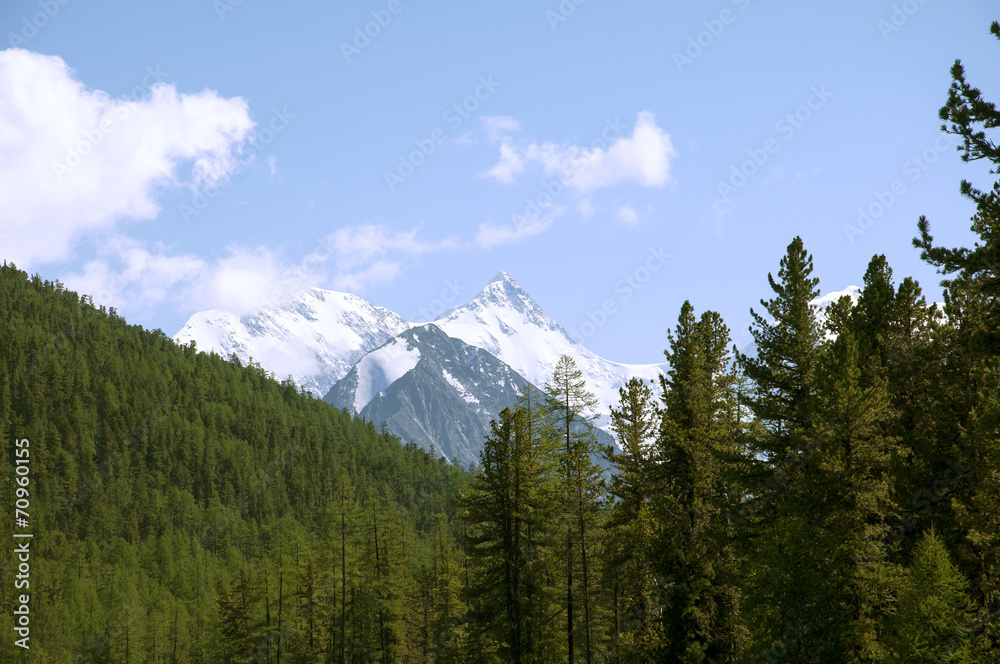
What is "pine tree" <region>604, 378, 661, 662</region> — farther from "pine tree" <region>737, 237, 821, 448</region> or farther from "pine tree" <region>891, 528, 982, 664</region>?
"pine tree" <region>891, 528, 982, 664</region>

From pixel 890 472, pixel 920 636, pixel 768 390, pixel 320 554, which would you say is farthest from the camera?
pixel 320 554

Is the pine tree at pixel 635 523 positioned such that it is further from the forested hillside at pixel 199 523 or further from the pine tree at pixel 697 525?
the forested hillside at pixel 199 523

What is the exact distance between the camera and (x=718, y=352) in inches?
1054

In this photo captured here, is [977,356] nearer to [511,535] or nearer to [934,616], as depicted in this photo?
[934,616]

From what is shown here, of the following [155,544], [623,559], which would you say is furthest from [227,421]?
[623,559]

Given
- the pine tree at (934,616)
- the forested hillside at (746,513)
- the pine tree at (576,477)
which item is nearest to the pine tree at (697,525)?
the forested hillside at (746,513)

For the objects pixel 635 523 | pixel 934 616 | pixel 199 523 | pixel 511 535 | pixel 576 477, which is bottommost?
pixel 934 616

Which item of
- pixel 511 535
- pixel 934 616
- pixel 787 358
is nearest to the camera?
pixel 934 616

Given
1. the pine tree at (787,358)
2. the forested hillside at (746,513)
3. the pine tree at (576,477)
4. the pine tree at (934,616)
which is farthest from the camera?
the pine tree at (576,477)

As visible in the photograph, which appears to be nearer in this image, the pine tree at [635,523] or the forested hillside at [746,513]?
the forested hillside at [746,513]

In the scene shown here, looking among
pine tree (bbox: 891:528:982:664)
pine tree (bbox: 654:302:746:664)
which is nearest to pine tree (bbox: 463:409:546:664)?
pine tree (bbox: 654:302:746:664)

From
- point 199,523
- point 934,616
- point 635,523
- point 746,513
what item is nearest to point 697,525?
point 746,513

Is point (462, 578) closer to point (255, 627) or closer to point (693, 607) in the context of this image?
point (255, 627)

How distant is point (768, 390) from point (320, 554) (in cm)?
3778
